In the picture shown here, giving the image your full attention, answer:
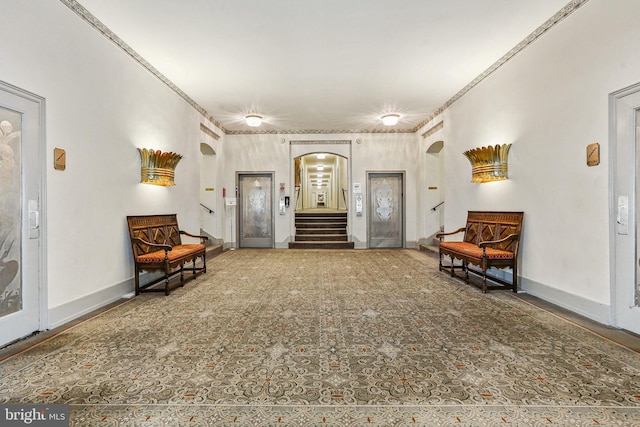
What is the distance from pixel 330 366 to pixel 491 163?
397 cm

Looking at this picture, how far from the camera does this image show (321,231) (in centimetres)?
945

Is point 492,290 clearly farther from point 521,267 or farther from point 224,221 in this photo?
point 224,221

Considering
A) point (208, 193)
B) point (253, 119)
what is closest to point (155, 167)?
point (253, 119)

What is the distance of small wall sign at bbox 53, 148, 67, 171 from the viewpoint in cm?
303

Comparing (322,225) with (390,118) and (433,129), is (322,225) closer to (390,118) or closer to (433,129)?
(390,118)

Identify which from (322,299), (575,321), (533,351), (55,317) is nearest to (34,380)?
(55,317)

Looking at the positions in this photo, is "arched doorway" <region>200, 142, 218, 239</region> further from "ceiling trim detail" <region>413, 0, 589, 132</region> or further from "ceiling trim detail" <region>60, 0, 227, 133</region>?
"ceiling trim detail" <region>413, 0, 589, 132</region>

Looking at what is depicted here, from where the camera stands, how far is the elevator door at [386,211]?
866 centimetres

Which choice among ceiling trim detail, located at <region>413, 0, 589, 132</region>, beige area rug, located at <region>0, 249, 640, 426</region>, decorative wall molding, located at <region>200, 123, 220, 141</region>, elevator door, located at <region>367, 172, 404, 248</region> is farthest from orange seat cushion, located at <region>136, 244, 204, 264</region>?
ceiling trim detail, located at <region>413, 0, 589, 132</region>

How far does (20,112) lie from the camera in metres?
2.71

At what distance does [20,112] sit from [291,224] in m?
6.34

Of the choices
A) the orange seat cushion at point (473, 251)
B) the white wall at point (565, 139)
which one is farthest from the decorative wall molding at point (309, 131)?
the orange seat cushion at point (473, 251)

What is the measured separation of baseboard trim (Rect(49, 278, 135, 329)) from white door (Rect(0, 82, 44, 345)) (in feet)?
0.47

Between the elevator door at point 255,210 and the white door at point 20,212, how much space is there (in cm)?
588
